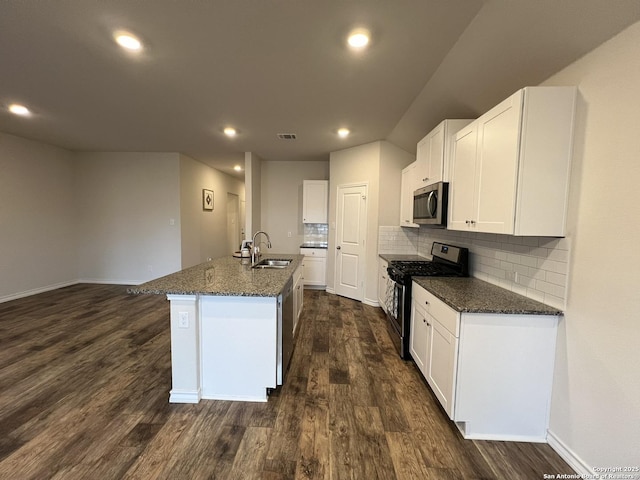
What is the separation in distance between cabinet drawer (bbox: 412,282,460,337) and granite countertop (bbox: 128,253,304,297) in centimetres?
121

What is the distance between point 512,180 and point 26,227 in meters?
6.86

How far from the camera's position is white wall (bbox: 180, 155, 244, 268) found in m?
5.73

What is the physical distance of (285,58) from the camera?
2189 mm

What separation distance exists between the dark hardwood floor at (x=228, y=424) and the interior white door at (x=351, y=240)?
69.1 inches

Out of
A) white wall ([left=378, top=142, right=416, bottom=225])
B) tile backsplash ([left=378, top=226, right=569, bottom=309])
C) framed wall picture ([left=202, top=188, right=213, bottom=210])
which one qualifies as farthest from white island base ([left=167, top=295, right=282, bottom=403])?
framed wall picture ([left=202, top=188, right=213, bottom=210])

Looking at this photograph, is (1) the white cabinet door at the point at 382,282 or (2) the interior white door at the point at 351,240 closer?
(1) the white cabinet door at the point at 382,282

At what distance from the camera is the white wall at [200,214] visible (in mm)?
5727

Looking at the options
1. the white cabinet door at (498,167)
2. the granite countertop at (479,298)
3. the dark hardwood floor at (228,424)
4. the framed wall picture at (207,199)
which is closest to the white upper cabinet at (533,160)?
the white cabinet door at (498,167)

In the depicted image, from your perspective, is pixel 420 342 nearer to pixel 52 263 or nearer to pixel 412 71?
pixel 412 71

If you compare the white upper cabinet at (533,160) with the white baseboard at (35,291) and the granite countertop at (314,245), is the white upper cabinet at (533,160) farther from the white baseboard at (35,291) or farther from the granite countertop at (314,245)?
the white baseboard at (35,291)

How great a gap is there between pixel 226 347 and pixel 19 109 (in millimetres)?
3983

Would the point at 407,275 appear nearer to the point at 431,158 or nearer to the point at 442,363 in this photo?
the point at 442,363

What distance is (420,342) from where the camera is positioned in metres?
2.46

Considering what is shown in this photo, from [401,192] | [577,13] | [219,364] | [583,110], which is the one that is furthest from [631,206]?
[401,192]
